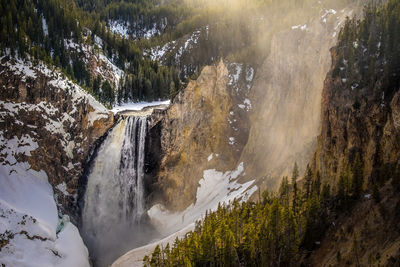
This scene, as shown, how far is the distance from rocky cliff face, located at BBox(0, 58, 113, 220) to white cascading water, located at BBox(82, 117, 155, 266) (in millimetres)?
2275

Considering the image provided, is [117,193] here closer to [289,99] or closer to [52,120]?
[52,120]

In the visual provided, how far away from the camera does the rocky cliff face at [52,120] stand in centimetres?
5053

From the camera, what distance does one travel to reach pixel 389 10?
37.2m

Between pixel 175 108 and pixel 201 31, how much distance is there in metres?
58.1

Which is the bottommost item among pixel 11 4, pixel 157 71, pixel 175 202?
pixel 175 202

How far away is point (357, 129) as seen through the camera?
31.4 meters

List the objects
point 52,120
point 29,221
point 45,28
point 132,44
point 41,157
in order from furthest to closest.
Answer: point 132,44 < point 45,28 < point 52,120 < point 41,157 < point 29,221

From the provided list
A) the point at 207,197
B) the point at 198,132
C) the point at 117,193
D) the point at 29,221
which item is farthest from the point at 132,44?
the point at 29,221

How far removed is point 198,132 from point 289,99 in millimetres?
14376

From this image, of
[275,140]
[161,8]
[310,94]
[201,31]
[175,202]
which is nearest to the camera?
[310,94]

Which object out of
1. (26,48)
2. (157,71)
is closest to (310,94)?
(26,48)

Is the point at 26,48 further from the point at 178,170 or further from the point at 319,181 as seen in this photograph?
the point at 319,181

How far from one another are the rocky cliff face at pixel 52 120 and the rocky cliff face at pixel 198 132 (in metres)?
10.2

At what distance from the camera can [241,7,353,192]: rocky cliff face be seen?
43562 mm
